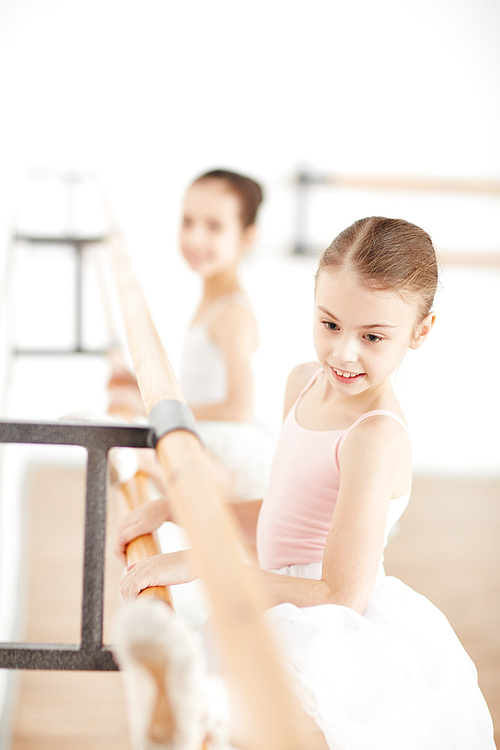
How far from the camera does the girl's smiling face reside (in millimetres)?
515

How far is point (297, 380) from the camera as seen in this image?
2.33ft

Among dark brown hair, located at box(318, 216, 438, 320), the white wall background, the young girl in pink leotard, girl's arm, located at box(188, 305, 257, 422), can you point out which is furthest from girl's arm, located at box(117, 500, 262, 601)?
the white wall background

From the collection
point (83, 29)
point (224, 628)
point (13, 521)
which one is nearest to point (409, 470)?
point (224, 628)

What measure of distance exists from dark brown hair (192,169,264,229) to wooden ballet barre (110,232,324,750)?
95cm

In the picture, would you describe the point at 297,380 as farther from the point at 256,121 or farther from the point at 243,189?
the point at 256,121

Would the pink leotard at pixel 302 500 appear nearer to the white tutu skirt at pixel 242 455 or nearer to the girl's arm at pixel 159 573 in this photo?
the girl's arm at pixel 159 573

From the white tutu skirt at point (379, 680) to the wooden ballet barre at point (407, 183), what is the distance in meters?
1.76

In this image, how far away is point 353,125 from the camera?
6.94 ft

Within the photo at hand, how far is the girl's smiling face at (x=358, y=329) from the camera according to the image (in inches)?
20.3

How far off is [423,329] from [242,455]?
1.83 feet

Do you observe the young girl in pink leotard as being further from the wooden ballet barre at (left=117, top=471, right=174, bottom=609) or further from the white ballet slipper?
the white ballet slipper

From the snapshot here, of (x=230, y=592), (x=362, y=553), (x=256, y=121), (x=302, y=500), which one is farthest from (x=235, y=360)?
Answer: (x=256, y=121)

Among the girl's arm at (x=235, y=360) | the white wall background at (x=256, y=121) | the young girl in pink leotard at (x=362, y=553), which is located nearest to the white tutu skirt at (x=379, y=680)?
the young girl in pink leotard at (x=362, y=553)

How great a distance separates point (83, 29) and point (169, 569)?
1.89m
